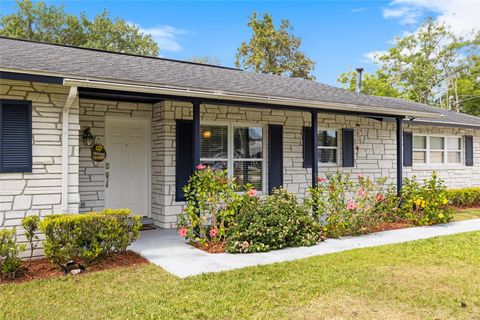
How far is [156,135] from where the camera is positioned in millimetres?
7875

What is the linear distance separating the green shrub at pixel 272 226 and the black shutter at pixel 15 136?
10.4 ft

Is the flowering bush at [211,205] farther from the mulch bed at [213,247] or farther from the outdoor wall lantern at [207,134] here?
the outdoor wall lantern at [207,134]

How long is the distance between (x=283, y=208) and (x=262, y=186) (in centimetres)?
231

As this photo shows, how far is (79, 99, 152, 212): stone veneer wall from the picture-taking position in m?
7.35

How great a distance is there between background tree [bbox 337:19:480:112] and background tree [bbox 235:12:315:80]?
22.3 ft

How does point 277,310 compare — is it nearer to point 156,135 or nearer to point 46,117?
point 46,117

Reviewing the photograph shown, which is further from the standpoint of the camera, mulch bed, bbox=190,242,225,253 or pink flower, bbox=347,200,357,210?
pink flower, bbox=347,200,357,210

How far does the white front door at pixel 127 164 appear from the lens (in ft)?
25.3

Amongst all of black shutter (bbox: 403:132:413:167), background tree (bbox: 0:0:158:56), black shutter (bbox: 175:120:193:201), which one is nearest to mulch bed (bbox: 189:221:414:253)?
black shutter (bbox: 175:120:193:201)

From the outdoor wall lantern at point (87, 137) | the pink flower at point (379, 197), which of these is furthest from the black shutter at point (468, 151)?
the outdoor wall lantern at point (87, 137)

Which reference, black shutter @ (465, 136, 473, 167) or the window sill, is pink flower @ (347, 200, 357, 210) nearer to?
the window sill

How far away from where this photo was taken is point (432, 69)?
89.6 feet

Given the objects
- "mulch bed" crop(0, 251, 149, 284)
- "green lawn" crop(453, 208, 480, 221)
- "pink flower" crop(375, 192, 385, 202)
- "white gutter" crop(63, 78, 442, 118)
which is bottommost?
"green lawn" crop(453, 208, 480, 221)

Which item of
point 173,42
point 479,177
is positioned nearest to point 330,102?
point 479,177
